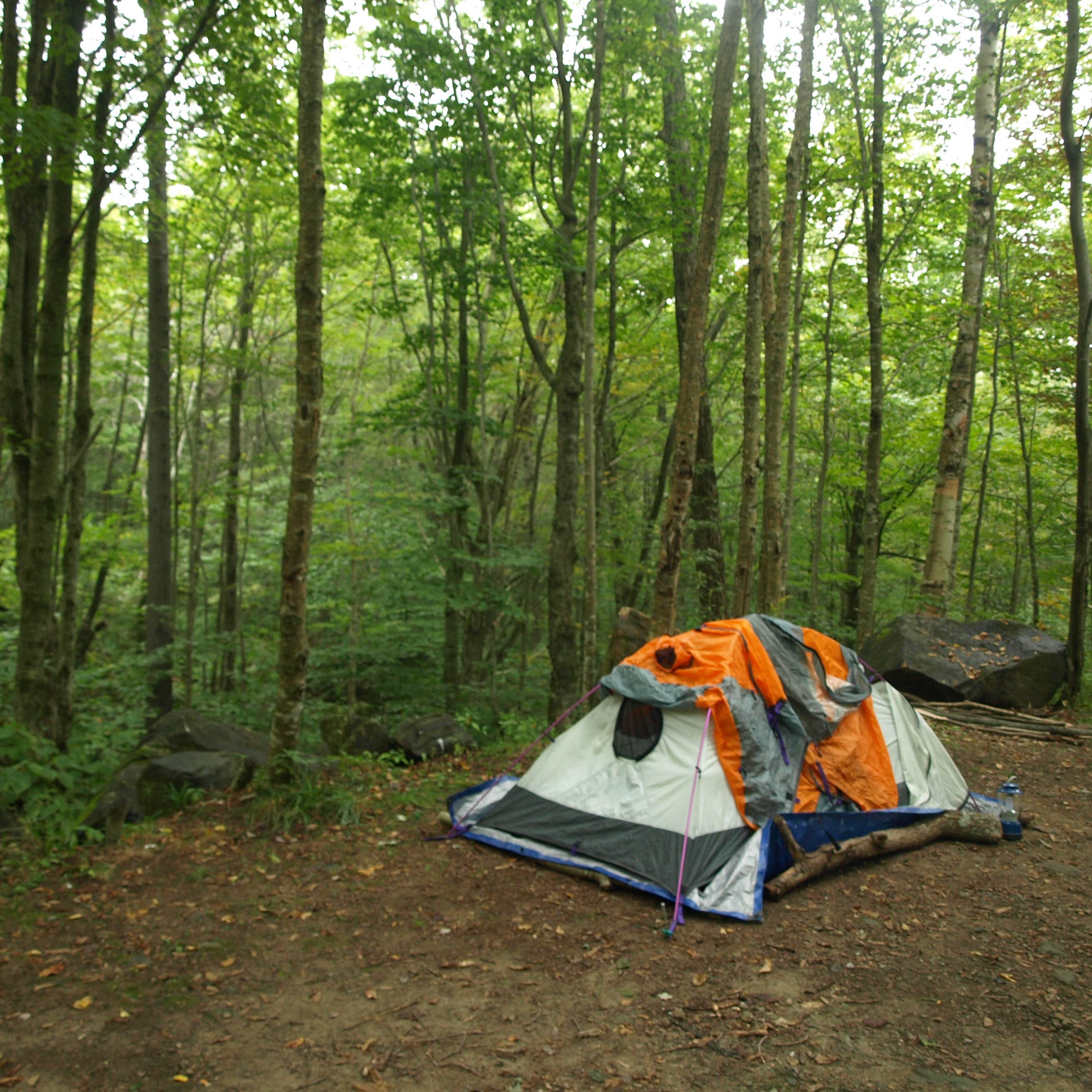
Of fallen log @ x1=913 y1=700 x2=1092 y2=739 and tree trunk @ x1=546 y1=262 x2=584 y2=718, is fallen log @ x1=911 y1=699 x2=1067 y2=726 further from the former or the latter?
tree trunk @ x1=546 y1=262 x2=584 y2=718

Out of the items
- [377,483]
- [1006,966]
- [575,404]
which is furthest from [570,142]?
[1006,966]

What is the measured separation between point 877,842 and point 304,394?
5132 millimetres

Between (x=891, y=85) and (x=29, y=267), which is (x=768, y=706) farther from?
(x=891, y=85)

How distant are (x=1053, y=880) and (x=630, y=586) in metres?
10.4

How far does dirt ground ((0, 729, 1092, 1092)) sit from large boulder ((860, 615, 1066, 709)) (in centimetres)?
421

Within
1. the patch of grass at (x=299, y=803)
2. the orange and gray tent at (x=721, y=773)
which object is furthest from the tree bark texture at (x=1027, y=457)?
the patch of grass at (x=299, y=803)

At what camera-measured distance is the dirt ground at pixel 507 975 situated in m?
3.28

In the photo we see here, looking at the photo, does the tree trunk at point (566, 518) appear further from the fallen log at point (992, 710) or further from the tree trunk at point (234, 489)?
the tree trunk at point (234, 489)

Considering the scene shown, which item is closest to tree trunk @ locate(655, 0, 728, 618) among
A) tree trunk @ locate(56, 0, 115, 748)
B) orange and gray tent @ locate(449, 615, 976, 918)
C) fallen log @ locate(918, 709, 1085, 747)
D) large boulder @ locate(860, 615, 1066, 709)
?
large boulder @ locate(860, 615, 1066, 709)

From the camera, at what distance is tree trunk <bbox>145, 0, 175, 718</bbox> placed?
1036cm

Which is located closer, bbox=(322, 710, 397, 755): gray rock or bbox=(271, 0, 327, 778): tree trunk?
bbox=(271, 0, 327, 778): tree trunk

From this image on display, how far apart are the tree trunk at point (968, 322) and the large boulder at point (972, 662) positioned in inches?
37.7

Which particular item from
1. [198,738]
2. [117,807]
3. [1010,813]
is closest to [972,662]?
[1010,813]

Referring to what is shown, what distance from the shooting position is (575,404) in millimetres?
10523
